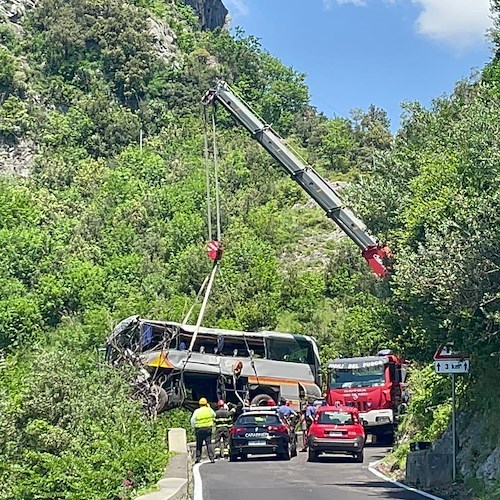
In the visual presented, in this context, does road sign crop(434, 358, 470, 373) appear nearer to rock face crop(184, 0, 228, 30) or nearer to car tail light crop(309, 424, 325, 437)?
car tail light crop(309, 424, 325, 437)

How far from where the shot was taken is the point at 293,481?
1995cm

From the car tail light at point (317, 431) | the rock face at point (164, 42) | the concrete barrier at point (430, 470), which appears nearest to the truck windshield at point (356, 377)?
the car tail light at point (317, 431)

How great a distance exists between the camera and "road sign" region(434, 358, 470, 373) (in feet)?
60.1

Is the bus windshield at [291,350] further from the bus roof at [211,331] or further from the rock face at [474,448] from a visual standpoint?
the rock face at [474,448]

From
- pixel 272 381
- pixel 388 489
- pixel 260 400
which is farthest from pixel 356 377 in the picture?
pixel 388 489

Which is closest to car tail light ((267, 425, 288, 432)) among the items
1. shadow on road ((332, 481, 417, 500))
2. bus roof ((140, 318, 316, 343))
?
shadow on road ((332, 481, 417, 500))

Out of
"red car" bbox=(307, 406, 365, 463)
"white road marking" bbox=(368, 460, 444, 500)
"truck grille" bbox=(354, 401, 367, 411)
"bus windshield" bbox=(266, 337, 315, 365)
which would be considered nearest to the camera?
"white road marking" bbox=(368, 460, 444, 500)

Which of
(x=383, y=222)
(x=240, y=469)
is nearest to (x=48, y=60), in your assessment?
(x=383, y=222)

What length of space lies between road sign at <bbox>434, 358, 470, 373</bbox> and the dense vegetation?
17.6 inches

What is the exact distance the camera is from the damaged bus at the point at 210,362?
107 feet

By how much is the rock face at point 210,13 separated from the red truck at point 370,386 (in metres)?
111

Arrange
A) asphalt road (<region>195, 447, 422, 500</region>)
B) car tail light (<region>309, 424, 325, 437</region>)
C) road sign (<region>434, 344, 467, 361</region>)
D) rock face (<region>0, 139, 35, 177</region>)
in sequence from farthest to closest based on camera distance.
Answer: rock face (<region>0, 139, 35, 177</region>)
car tail light (<region>309, 424, 325, 437</region>)
road sign (<region>434, 344, 467, 361</region>)
asphalt road (<region>195, 447, 422, 500</region>)

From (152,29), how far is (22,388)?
9070 cm

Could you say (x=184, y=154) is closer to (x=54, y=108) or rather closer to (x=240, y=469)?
(x=54, y=108)
